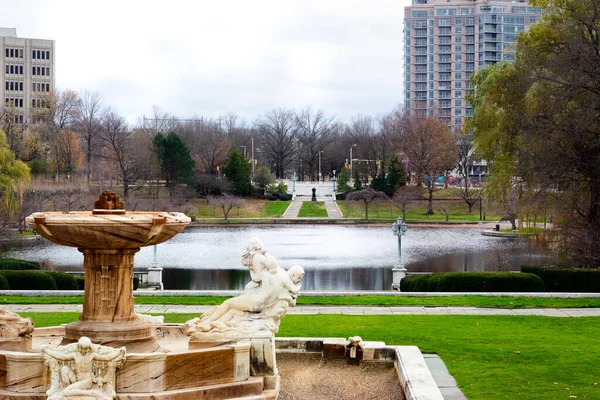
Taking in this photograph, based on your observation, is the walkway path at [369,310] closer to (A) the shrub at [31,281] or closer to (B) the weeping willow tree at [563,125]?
(A) the shrub at [31,281]

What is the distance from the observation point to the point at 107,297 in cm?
1055

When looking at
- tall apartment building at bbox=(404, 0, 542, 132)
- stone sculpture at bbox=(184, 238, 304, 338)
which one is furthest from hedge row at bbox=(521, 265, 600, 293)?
tall apartment building at bbox=(404, 0, 542, 132)

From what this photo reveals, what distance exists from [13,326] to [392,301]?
39.4 feet

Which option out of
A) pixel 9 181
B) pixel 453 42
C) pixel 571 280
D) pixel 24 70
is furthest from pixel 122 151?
pixel 453 42

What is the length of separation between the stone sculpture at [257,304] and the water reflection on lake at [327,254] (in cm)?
1886

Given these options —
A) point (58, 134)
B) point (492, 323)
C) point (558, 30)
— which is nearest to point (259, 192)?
point (58, 134)

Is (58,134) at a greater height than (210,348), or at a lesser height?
greater

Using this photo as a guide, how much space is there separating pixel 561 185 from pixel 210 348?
65.9 ft

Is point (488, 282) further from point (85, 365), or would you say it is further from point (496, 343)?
point (85, 365)

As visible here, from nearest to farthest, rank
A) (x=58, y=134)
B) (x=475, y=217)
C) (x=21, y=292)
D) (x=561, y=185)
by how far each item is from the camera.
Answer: (x=21, y=292), (x=561, y=185), (x=475, y=217), (x=58, y=134)

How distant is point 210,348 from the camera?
10.1 m

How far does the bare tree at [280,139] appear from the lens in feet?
382

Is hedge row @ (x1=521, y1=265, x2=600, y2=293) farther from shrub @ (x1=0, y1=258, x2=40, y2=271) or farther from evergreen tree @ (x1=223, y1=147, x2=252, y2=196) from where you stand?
evergreen tree @ (x1=223, y1=147, x2=252, y2=196)

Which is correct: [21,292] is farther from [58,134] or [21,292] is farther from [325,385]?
[58,134]
